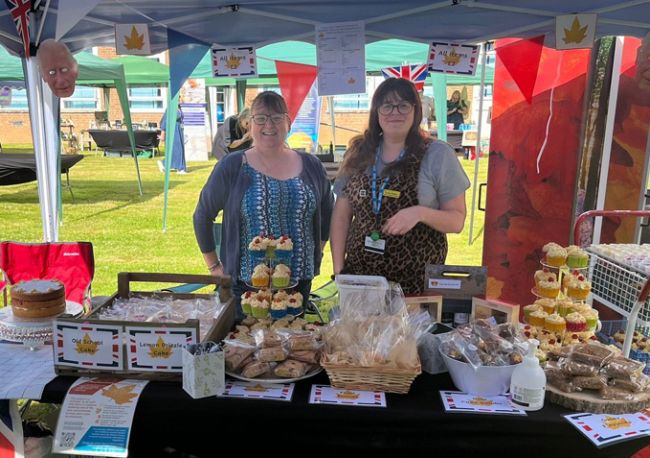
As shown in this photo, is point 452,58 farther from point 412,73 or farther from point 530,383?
point 412,73

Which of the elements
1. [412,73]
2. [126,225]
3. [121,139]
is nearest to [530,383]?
[412,73]

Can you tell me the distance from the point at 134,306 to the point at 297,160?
105 cm

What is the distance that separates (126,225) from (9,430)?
5725 millimetres

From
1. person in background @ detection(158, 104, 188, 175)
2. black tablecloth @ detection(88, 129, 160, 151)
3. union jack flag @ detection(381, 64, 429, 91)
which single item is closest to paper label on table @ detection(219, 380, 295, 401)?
union jack flag @ detection(381, 64, 429, 91)

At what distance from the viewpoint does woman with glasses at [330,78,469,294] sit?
220 centimetres

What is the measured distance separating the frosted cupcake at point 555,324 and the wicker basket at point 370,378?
21.7 inches

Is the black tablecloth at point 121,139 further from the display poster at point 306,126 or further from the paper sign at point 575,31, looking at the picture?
the paper sign at point 575,31

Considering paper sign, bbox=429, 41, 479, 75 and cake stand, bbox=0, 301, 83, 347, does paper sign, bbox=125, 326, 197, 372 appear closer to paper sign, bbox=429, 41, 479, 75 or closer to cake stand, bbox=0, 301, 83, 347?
cake stand, bbox=0, 301, 83, 347

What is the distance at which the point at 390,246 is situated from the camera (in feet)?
7.57

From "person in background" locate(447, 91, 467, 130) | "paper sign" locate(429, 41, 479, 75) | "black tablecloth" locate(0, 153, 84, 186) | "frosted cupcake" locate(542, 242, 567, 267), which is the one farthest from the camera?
"person in background" locate(447, 91, 467, 130)

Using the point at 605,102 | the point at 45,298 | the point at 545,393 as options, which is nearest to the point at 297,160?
the point at 45,298

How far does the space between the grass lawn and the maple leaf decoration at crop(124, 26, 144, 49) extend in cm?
231

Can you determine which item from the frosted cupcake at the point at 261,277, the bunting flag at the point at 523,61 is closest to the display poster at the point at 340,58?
the bunting flag at the point at 523,61

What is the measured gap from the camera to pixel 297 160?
254 cm
